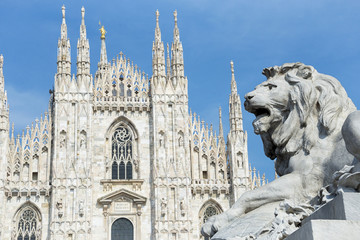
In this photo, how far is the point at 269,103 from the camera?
155 inches

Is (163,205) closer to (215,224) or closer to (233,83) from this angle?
(233,83)

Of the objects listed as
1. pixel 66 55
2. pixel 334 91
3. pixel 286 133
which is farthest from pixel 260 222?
pixel 66 55

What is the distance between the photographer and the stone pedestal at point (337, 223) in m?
2.66

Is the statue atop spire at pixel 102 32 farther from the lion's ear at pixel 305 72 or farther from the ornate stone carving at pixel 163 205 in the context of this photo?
the lion's ear at pixel 305 72

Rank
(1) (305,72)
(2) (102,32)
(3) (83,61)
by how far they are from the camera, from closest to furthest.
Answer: (1) (305,72)
(3) (83,61)
(2) (102,32)

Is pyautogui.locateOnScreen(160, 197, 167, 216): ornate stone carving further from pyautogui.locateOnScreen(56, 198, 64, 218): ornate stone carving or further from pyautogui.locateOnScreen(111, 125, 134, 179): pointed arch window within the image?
pyautogui.locateOnScreen(56, 198, 64, 218): ornate stone carving

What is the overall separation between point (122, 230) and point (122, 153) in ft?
10.6

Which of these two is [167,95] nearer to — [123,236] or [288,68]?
[123,236]

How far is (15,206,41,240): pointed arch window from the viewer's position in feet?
85.6

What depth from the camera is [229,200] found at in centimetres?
2736

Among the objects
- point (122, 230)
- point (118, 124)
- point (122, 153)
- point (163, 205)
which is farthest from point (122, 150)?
point (122, 230)

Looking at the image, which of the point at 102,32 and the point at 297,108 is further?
the point at 102,32

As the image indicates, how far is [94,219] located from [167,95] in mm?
6025

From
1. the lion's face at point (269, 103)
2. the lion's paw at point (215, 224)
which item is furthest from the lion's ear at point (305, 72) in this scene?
the lion's paw at point (215, 224)
